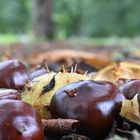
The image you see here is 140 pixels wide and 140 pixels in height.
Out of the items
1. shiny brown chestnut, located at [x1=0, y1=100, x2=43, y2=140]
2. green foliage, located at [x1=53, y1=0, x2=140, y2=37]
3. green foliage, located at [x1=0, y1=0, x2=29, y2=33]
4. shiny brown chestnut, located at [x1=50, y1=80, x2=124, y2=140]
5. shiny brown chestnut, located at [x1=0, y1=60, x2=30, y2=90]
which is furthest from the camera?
green foliage, located at [x1=0, y1=0, x2=29, y2=33]

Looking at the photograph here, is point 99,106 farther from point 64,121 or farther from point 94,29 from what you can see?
point 94,29

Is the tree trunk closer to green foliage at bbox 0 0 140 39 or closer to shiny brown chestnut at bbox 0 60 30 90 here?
shiny brown chestnut at bbox 0 60 30 90

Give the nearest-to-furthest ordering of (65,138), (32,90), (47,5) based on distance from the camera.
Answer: (65,138) < (32,90) < (47,5)

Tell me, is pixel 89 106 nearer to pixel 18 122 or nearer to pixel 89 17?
pixel 18 122

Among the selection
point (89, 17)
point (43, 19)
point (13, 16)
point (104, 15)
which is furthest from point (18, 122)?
point (13, 16)

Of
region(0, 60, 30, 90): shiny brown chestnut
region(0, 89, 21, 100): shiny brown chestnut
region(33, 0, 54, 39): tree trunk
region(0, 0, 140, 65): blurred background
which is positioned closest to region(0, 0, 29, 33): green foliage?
region(0, 0, 140, 65): blurred background

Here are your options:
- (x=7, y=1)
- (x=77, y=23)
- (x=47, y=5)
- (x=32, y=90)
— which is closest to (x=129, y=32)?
(x=77, y=23)
